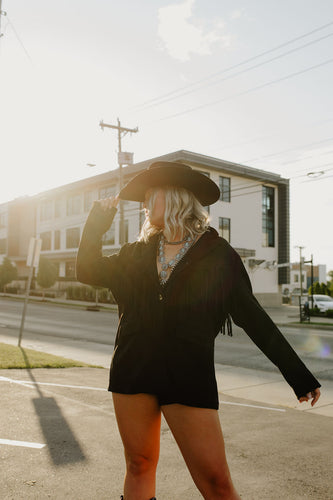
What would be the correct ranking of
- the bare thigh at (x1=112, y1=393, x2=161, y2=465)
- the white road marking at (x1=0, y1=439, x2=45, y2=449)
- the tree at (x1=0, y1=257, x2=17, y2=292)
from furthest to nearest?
the tree at (x1=0, y1=257, x2=17, y2=292)
the white road marking at (x1=0, y1=439, x2=45, y2=449)
the bare thigh at (x1=112, y1=393, x2=161, y2=465)

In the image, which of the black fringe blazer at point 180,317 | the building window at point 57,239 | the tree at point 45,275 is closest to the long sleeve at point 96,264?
the black fringe blazer at point 180,317

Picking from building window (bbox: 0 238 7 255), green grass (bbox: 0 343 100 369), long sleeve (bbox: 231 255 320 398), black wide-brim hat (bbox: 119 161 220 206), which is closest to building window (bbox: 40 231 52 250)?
building window (bbox: 0 238 7 255)

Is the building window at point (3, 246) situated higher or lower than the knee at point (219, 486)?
higher

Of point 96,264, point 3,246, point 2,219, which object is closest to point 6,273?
point 3,246

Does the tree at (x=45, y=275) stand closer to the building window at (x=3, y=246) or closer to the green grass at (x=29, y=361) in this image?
the building window at (x=3, y=246)

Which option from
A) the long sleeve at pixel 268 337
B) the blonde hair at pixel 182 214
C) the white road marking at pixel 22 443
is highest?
the blonde hair at pixel 182 214

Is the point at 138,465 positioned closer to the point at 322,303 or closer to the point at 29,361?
the point at 29,361

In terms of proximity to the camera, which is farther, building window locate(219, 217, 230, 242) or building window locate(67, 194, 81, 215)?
building window locate(67, 194, 81, 215)

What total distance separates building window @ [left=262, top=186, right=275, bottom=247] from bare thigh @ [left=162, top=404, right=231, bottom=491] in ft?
139

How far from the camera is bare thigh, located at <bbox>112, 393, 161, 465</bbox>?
86.3 inches

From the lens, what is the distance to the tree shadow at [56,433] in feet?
13.7

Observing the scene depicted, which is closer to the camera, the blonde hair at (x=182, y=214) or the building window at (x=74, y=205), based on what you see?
the blonde hair at (x=182, y=214)

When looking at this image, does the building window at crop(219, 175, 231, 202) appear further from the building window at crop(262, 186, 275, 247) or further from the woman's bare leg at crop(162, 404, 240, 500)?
the woman's bare leg at crop(162, 404, 240, 500)

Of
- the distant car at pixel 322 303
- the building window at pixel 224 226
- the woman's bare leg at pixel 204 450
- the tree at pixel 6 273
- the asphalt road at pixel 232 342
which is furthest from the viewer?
the tree at pixel 6 273
